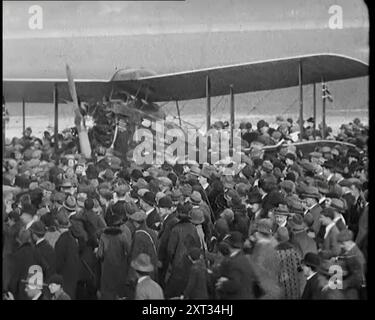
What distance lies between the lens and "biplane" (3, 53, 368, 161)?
718 centimetres

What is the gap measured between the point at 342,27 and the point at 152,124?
5.83 feet

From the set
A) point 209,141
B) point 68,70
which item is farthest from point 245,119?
point 68,70

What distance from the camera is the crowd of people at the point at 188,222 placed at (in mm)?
6230

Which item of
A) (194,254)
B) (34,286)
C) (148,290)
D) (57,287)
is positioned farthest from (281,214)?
(34,286)

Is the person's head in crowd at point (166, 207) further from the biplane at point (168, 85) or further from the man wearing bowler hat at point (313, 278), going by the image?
the man wearing bowler hat at point (313, 278)

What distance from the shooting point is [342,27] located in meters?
7.03

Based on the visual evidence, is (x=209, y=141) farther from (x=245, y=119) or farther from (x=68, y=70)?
(x=68, y=70)

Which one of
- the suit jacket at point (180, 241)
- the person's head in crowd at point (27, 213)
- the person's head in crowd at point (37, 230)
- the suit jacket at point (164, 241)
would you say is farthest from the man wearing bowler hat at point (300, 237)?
the person's head in crowd at point (27, 213)

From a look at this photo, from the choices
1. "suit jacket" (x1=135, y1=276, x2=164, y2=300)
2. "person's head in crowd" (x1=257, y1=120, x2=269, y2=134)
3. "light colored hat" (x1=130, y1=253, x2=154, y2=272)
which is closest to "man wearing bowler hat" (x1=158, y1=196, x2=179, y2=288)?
"suit jacket" (x1=135, y1=276, x2=164, y2=300)

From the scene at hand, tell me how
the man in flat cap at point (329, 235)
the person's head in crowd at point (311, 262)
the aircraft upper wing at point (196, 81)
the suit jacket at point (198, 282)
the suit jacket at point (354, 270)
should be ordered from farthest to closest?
the aircraft upper wing at point (196, 81), the man in flat cap at point (329, 235), the suit jacket at point (198, 282), the suit jacket at point (354, 270), the person's head in crowd at point (311, 262)

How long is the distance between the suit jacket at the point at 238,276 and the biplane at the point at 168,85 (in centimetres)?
162

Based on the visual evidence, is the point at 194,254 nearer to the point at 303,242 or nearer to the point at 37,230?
the point at 303,242

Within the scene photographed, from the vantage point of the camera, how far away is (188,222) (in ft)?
21.9

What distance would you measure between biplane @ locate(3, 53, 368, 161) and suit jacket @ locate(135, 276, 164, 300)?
1.46 meters
